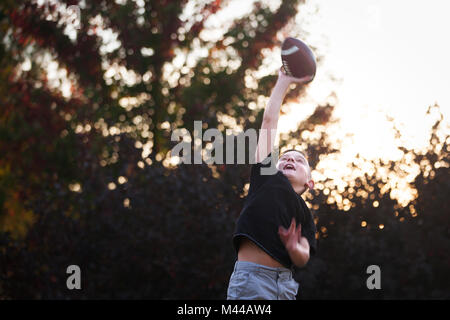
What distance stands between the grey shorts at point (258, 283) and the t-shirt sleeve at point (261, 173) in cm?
46

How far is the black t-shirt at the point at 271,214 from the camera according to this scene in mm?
2852

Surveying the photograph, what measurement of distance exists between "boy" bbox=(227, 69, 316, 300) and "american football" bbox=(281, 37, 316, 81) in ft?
0.83

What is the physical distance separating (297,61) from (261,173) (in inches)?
31.8

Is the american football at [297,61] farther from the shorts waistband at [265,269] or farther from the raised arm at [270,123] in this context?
the shorts waistband at [265,269]

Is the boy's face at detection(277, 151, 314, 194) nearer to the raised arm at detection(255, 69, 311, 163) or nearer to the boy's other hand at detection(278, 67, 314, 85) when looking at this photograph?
the raised arm at detection(255, 69, 311, 163)

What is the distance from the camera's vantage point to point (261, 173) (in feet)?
10.2

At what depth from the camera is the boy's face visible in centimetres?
327

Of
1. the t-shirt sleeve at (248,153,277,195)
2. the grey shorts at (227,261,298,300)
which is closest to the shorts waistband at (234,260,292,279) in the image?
the grey shorts at (227,261,298,300)

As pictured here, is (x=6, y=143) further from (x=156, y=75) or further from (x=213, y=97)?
(x=213, y=97)

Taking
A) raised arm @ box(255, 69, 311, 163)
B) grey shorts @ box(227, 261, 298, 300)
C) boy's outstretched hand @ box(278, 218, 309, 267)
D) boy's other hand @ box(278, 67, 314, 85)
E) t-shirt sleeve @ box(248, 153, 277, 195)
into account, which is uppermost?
boy's other hand @ box(278, 67, 314, 85)

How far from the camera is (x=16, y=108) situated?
38.1ft

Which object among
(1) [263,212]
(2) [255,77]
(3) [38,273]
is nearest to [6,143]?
(2) [255,77]

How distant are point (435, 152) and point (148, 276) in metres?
3.53

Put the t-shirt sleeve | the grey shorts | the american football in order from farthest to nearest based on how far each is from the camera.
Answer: the american football, the t-shirt sleeve, the grey shorts
